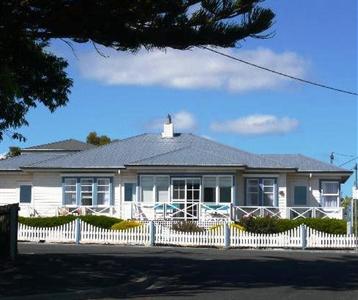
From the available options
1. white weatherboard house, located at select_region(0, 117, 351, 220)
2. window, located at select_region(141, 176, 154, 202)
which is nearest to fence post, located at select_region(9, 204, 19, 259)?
white weatherboard house, located at select_region(0, 117, 351, 220)

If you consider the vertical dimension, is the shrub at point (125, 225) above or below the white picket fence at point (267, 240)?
above

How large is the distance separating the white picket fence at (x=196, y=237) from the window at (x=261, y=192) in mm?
8807

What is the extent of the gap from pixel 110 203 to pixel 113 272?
22326 millimetres

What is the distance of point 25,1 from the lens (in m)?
13.7

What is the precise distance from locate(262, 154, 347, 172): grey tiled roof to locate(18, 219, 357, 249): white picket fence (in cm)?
1050

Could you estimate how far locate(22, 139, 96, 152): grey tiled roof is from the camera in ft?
174

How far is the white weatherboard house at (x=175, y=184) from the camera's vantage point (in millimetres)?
37156

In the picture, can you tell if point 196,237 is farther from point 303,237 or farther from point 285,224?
point 285,224

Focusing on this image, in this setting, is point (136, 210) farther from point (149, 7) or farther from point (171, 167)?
point (149, 7)

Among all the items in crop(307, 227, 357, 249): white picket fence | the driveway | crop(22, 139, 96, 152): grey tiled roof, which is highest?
crop(22, 139, 96, 152): grey tiled roof

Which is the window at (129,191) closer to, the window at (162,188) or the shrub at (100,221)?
the window at (162,188)

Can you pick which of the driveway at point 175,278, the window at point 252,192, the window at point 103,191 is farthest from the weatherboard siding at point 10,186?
the driveway at point 175,278

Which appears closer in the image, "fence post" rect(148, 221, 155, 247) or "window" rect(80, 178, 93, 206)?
"fence post" rect(148, 221, 155, 247)

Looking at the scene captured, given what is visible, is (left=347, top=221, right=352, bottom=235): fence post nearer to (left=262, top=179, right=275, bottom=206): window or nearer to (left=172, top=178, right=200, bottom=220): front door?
(left=262, top=179, right=275, bottom=206): window
